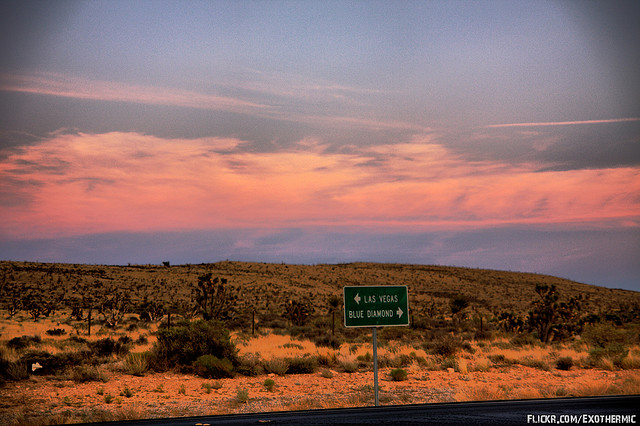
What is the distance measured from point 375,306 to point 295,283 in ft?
312

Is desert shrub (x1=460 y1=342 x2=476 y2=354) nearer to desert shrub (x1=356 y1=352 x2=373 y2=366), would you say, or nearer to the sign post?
desert shrub (x1=356 y1=352 x2=373 y2=366)

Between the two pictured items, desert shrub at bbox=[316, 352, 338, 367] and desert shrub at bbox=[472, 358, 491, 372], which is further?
desert shrub at bbox=[316, 352, 338, 367]

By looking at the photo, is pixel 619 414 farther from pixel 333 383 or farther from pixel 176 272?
pixel 176 272

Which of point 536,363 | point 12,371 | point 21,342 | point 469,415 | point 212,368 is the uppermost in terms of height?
point 469,415

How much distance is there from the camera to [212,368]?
22.9 m

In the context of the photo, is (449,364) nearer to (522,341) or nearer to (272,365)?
(272,365)

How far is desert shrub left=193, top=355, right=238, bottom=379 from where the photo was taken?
22.9m

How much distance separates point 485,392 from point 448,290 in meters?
97.0

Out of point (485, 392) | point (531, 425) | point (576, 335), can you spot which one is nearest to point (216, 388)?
point (485, 392)

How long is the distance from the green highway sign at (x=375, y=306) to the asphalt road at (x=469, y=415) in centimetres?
209

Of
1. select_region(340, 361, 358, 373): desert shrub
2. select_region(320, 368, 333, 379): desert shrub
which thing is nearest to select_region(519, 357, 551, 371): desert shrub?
select_region(340, 361, 358, 373): desert shrub

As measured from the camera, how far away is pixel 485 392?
17.0m

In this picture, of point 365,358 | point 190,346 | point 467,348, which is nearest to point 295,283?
point 467,348

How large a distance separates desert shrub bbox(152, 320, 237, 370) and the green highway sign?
1124cm
